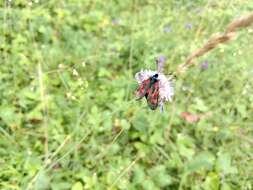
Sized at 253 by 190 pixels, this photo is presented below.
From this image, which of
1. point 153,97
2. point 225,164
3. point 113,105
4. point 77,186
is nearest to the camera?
point 153,97

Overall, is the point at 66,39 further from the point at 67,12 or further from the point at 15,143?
the point at 15,143

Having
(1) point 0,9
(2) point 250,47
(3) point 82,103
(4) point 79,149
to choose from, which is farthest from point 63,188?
(2) point 250,47

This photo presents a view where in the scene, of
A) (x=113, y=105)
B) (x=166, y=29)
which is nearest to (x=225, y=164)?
(x=113, y=105)

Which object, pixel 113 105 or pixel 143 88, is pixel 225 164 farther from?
pixel 143 88

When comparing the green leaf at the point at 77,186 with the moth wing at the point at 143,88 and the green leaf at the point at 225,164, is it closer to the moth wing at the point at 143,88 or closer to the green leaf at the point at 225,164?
the green leaf at the point at 225,164

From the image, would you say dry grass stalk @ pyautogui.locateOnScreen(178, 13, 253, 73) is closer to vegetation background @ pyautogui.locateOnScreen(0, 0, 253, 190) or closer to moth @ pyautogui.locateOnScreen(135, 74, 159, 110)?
moth @ pyautogui.locateOnScreen(135, 74, 159, 110)

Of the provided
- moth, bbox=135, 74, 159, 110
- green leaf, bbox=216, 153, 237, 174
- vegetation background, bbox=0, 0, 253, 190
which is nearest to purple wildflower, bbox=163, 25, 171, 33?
vegetation background, bbox=0, 0, 253, 190
